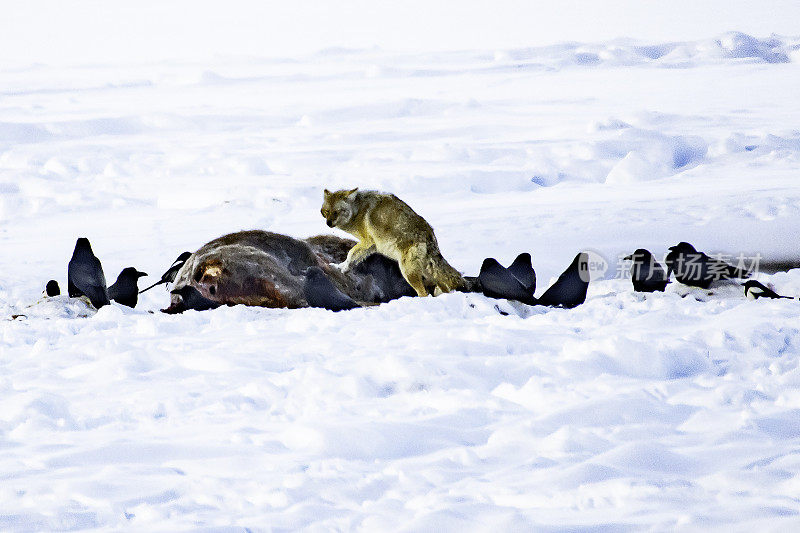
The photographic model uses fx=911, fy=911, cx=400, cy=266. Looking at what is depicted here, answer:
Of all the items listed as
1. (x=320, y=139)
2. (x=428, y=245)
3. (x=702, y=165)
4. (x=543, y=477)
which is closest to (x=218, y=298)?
(x=428, y=245)

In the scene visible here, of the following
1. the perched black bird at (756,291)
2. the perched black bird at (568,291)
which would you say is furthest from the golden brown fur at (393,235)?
the perched black bird at (756,291)

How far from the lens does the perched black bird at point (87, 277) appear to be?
21.9 ft

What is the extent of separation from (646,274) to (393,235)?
187cm

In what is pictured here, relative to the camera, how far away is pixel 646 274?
21.8 ft

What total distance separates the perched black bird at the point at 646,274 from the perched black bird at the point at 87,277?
3.88 m

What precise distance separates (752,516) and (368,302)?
4.35m

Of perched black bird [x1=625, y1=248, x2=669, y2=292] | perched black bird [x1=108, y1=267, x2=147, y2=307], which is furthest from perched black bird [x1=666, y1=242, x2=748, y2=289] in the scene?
perched black bird [x1=108, y1=267, x2=147, y2=307]

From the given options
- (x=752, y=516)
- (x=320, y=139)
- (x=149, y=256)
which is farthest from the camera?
(x=320, y=139)

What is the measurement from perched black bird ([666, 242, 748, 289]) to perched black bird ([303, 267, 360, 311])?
2376mm

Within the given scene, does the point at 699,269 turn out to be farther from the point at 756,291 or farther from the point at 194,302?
the point at 194,302

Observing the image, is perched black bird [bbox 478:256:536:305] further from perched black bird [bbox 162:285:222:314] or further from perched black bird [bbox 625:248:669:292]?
perched black bird [bbox 162:285:222:314]

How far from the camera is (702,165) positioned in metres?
17.7

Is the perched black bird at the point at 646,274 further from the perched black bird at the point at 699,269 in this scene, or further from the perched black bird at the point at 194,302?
the perched black bird at the point at 194,302

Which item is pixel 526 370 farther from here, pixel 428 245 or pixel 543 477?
pixel 428 245
